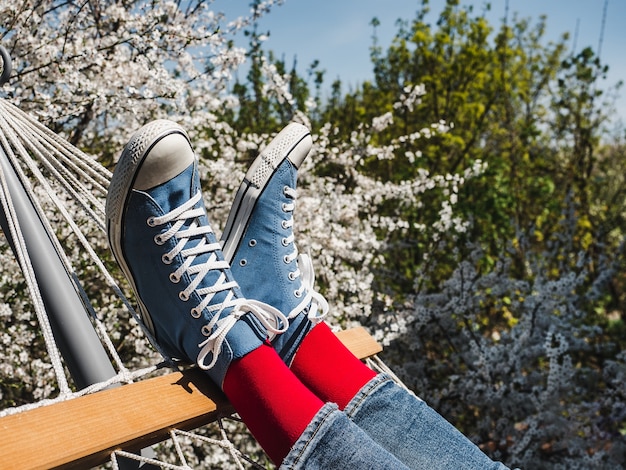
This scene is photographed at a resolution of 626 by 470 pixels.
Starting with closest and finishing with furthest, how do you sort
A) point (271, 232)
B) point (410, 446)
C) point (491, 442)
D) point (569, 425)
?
1. point (410, 446)
2. point (271, 232)
3. point (569, 425)
4. point (491, 442)

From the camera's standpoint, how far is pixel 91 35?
7.93ft

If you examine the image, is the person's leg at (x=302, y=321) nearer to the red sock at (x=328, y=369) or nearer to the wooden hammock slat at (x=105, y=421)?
the red sock at (x=328, y=369)

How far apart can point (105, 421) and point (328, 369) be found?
0.47m

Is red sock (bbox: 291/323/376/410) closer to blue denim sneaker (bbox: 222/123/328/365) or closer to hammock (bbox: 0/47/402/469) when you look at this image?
blue denim sneaker (bbox: 222/123/328/365)

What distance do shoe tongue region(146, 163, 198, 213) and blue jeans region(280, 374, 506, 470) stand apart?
49 cm

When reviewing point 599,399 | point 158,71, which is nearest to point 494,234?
point 599,399

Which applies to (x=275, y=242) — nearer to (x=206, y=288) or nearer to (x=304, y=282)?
(x=304, y=282)

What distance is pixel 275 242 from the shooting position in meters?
1.31

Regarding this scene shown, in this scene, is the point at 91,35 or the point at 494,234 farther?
the point at 494,234

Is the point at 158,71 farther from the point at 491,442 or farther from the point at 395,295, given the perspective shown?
the point at 491,442

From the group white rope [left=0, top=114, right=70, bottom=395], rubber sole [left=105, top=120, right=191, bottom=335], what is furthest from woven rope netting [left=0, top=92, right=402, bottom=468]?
rubber sole [left=105, top=120, right=191, bottom=335]

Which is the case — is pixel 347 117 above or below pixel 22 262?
above

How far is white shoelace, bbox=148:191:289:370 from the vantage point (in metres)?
1.10

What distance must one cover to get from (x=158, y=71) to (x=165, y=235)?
4.01ft
